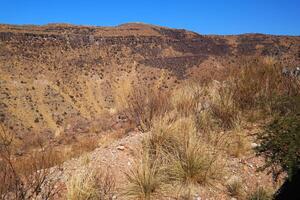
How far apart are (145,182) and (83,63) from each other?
44.8 m

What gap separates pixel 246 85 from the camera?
668 cm

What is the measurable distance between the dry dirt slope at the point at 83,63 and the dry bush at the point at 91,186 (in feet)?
78.2

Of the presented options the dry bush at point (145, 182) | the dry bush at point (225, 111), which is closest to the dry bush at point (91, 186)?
the dry bush at point (145, 182)

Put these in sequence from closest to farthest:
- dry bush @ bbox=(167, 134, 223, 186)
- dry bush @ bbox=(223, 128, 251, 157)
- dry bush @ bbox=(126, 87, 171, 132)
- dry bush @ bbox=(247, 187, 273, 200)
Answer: dry bush @ bbox=(247, 187, 273, 200) < dry bush @ bbox=(167, 134, 223, 186) < dry bush @ bbox=(223, 128, 251, 157) < dry bush @ bbox=(126, 87, 171, 132)

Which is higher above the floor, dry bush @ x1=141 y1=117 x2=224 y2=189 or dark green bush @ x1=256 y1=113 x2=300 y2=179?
dark green bush @ x1=256 y1=113 x2=300 y2=179

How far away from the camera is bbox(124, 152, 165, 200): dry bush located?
3.75 metres

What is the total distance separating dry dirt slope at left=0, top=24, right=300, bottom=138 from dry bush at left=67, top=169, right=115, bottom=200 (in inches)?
938

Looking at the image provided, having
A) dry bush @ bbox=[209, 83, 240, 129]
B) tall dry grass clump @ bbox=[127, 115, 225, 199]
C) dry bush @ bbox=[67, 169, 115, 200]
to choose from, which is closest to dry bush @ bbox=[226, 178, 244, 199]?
tall dry grass clump @ bbox=[127, 115, 225, 199]

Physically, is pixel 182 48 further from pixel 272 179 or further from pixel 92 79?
pixel 272 179

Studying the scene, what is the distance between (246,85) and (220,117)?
4.03ft

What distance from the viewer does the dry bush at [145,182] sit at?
3747mm

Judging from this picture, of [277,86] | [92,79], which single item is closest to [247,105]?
[277,86]

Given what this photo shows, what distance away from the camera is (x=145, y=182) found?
3791mm

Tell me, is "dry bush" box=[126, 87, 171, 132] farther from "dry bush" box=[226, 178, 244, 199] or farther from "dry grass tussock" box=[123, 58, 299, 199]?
"dry bush" box=[226, 178, 244, 199]
